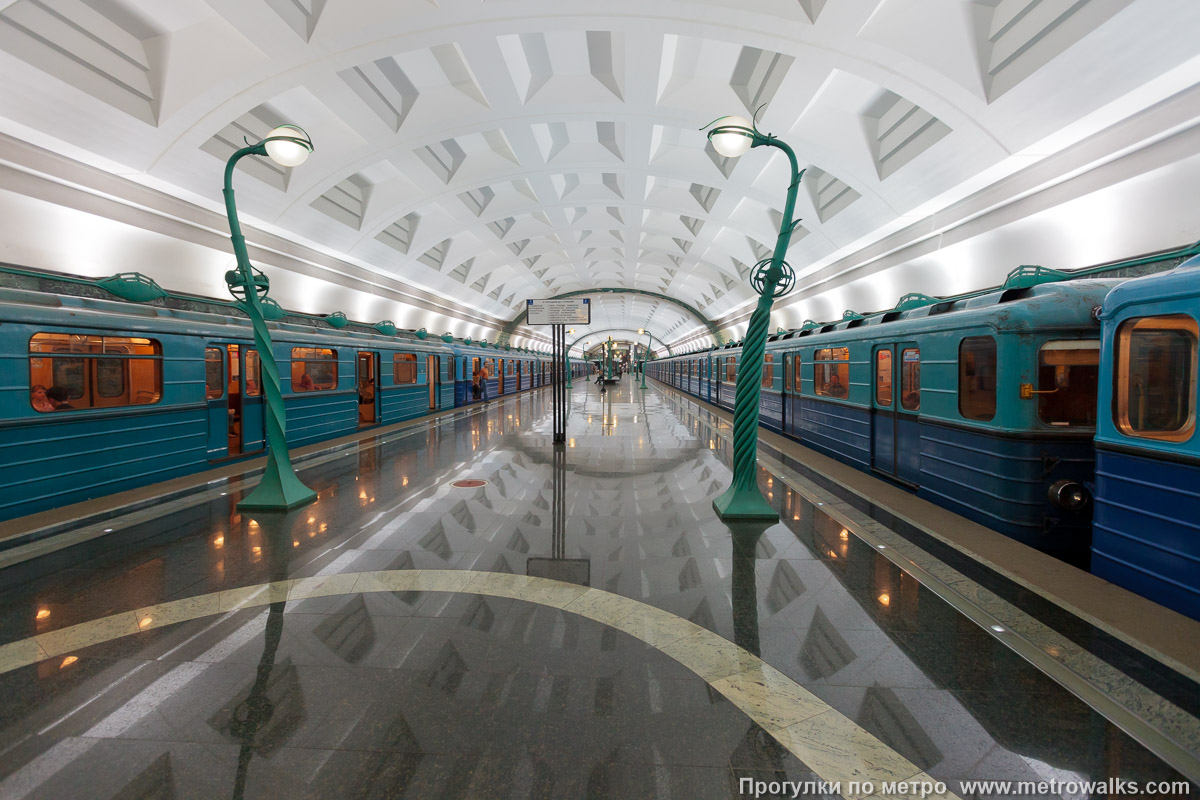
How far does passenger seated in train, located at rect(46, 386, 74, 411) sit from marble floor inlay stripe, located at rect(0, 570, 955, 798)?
4.07m

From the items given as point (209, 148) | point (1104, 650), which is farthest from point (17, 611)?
point (209, 148)

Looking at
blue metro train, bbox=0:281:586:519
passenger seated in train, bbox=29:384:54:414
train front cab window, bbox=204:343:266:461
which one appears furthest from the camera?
train front cab window, bbox=204:343:266:461

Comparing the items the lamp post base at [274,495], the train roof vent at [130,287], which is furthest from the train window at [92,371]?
the train roof vent at [130,287]

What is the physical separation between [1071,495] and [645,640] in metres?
4.30

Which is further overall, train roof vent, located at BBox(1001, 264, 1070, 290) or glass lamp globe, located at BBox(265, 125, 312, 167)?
train roof vent, located at BBox(1001, 264, 1070, 290)

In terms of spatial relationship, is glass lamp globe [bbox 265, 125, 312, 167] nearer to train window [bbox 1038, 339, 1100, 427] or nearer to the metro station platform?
the metro station platform

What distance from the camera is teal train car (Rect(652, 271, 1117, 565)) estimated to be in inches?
174

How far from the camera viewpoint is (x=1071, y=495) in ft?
14.3

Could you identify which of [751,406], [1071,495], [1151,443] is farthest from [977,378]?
[751,406]

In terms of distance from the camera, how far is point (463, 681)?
2.58 m

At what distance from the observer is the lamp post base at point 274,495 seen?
5.74 meters

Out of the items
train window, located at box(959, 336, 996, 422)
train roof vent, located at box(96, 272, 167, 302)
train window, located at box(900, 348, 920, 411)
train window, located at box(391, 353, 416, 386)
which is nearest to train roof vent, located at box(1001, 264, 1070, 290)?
train window, located at box(900, 348, 920, 411)

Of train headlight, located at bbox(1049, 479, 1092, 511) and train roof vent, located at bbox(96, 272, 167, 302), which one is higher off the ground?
train roof vent, located at bbox(96, 272, 167, 302)

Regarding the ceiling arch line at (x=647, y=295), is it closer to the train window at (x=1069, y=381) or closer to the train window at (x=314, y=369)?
the train window at (x=314, y=369)
